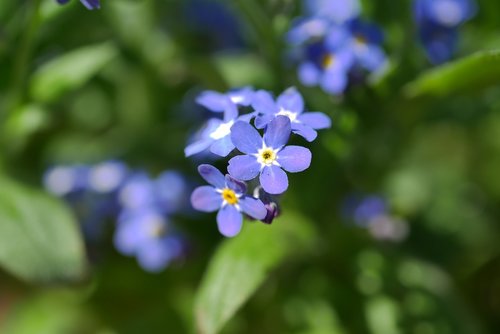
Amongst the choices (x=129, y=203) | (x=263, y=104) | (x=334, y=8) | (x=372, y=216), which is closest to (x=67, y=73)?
(x=129, y=203)

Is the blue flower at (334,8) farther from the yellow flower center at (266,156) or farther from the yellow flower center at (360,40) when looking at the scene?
the yellow flower center at (266,156)

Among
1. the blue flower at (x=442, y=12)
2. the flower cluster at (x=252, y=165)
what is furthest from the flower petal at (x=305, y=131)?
the blue flower at (x=442, y=12)

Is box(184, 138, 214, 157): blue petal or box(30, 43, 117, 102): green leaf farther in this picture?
box(30, 43, 117, 102): green leaf

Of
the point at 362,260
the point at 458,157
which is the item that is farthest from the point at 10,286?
the point at 458,157

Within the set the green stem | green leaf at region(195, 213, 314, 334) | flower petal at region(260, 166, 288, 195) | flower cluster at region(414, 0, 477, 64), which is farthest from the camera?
flower cluster at region(414, 0, 477, 64)

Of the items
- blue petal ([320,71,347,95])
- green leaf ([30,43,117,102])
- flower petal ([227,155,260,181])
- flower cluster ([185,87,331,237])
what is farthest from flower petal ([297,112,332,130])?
green leaf ([30,43,117,102])

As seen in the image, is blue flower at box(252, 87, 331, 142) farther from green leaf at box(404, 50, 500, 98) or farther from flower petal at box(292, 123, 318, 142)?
green leaf at box(404, 50, 500, 98)
